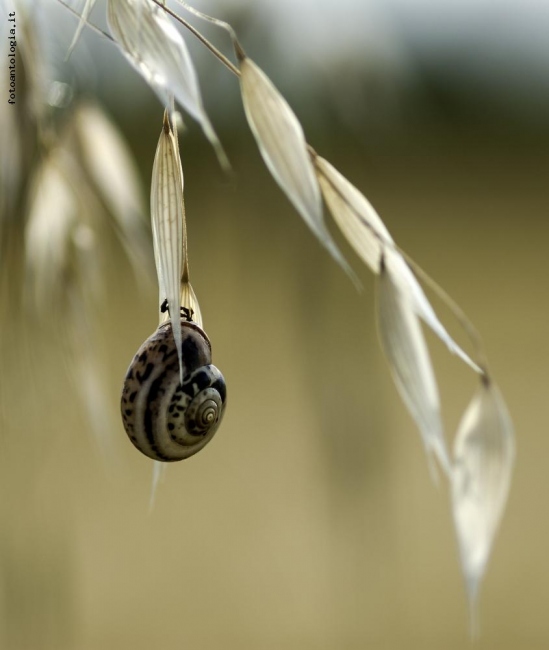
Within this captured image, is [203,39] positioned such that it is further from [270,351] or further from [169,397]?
[270,351]

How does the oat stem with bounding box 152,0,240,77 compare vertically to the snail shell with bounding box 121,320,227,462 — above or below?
above

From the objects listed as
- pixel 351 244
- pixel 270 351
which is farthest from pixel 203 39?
pixel 270 351

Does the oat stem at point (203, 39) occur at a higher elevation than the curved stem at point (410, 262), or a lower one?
higher

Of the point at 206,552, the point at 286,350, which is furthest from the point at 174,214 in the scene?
the point at 286,350
